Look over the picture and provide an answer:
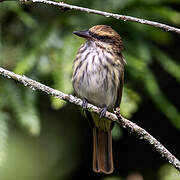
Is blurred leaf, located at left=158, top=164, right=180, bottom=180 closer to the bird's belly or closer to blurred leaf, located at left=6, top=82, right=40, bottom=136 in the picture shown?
the bird's belly

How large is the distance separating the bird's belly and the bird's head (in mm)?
224

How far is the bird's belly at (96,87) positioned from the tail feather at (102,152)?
1.02ft

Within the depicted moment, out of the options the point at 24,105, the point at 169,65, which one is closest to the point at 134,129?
the point at 24,105

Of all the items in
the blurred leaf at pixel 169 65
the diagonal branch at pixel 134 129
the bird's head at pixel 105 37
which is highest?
the diagonal branch at pixel 134 129

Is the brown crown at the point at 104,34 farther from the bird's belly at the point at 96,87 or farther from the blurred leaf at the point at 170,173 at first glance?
the blurred leaf at the point at 170,173

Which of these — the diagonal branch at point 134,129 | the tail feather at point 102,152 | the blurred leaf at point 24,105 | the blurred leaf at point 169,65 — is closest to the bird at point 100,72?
the tail feather at point 102,152

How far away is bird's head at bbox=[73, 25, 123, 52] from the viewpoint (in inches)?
146

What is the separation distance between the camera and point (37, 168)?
452cm

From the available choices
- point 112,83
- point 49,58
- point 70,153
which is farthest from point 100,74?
point 70,153

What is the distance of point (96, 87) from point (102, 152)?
1.69ft

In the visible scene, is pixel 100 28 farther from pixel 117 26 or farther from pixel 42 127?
pixel 42 127

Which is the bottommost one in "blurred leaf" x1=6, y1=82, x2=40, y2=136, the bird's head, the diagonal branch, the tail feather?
the tail feather

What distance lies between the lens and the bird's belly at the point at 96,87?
3.72 metres

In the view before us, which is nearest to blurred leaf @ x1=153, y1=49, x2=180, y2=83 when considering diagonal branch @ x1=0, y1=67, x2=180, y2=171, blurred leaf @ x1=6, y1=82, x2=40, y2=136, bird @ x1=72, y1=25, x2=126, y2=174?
bird @ x1=72, y1=25, x2=126, y2=174
